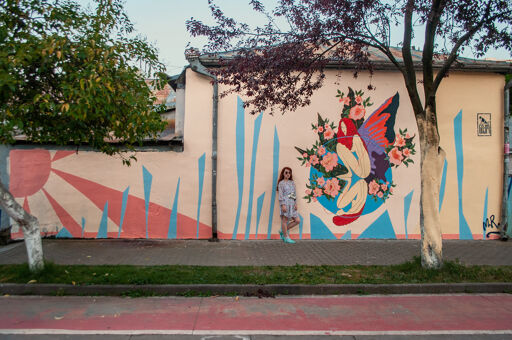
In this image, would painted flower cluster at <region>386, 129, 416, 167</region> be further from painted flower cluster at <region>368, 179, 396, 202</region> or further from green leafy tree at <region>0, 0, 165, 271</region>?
green leafy tree at <region>0, 0, 165, 271</region>

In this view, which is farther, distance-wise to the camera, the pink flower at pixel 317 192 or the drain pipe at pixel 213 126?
the pink flower at pixel 317 192

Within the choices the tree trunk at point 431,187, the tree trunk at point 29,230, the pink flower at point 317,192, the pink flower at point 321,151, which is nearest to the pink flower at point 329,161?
the pink flower at point 321,151

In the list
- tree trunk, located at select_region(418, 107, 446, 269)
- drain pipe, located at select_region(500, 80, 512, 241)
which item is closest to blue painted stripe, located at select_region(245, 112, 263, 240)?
tree trunk, located at select_region(418, 107, 446, 269)

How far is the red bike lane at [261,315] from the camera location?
13.5 ft

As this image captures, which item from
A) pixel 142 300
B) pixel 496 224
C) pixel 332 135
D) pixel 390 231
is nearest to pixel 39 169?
pixel 142 300

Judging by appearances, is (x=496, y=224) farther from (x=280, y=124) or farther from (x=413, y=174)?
(x=280, y=124)

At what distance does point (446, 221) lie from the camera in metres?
8.81

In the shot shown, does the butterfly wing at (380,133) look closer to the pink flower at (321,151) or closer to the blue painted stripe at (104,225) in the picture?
the pink flower at (321,151)

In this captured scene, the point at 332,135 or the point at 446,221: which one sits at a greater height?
the point at 332,135

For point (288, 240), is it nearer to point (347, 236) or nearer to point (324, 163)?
point (347, 236)

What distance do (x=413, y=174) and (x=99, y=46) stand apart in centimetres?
738

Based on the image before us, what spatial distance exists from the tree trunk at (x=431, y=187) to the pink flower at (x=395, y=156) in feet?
9.28

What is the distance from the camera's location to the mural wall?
8.41m

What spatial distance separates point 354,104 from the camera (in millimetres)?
8766
